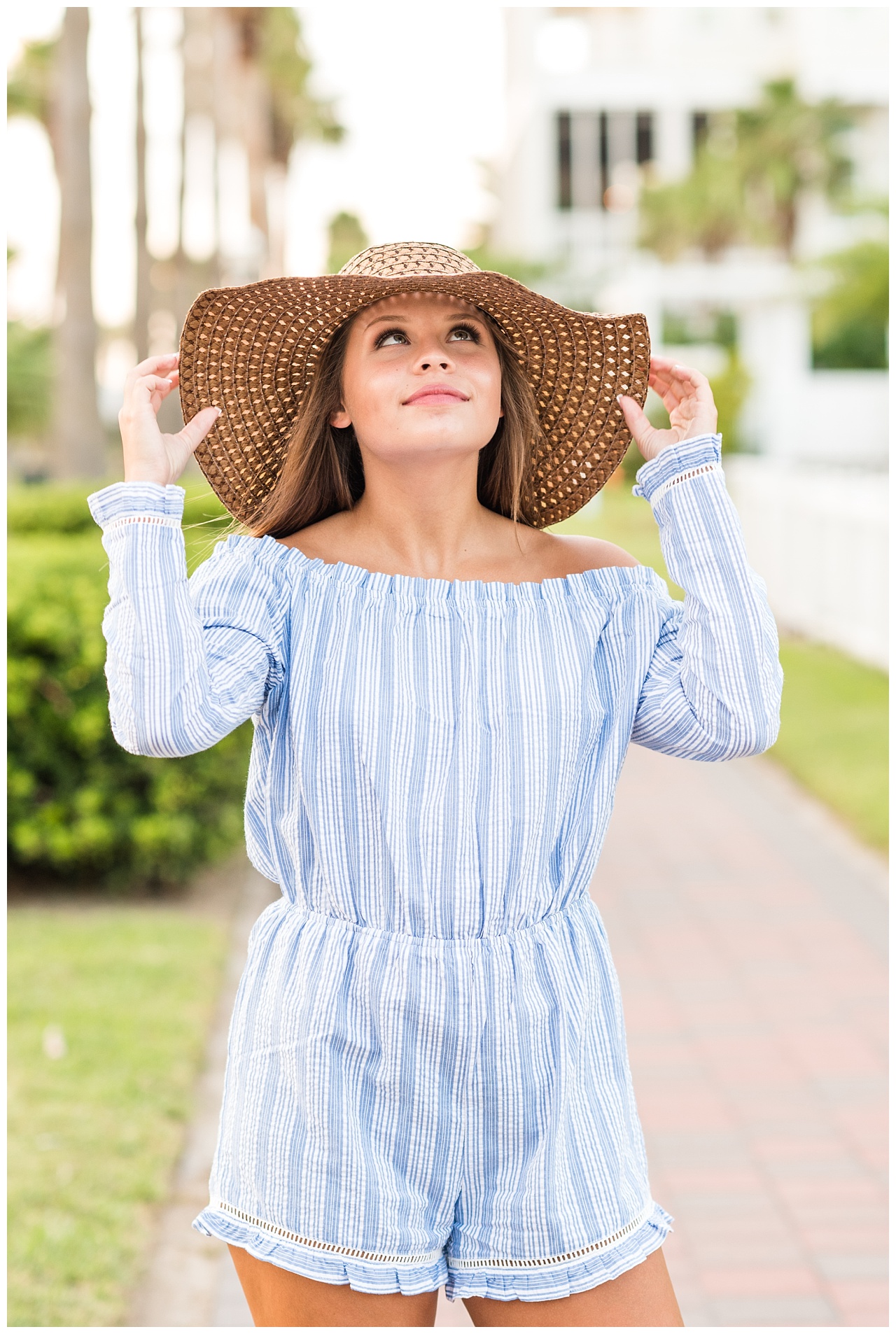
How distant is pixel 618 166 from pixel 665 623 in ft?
131

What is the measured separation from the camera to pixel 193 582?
1790 mm

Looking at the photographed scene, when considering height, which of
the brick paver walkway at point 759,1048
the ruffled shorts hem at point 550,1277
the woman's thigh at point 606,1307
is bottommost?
the brick paver walkway at point 759,1048

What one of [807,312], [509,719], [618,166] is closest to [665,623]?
[509,719]

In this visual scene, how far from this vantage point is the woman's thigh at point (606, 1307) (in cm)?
171

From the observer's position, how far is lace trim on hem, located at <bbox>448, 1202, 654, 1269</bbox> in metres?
1.70

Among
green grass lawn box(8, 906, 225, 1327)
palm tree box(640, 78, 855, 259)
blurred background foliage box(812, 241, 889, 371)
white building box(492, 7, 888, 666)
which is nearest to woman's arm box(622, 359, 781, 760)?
green grass lawn box(8, 906, 225, 1327)

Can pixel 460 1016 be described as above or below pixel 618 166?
below

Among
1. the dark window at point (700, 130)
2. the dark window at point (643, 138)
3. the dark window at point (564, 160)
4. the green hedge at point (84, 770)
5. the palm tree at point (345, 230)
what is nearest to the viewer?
the green hedge at point (84, 770)

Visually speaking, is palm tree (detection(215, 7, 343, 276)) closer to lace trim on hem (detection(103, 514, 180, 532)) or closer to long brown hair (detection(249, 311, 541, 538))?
long brown hair (detection(249, 311, 541, 538))

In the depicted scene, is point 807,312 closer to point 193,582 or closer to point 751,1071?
point 751,1071

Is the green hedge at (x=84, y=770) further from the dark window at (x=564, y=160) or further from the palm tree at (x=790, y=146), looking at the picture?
the dark window at (x=564, y=160)

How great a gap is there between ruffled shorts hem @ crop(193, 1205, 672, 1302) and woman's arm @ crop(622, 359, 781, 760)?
597 mm

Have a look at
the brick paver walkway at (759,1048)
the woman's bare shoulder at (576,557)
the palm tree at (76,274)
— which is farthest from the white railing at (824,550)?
the woman's bare shoulder at (576,557)

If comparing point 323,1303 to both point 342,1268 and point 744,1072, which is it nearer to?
point 342,1268
